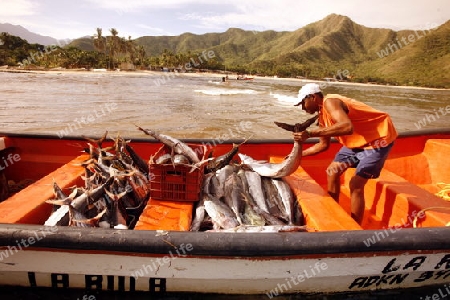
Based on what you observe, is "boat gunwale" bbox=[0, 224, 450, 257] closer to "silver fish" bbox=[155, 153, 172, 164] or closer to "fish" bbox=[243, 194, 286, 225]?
"fish" bbox=[243, 194, 286, 225]

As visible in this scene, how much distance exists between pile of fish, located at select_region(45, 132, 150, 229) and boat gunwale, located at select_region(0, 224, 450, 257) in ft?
1.99

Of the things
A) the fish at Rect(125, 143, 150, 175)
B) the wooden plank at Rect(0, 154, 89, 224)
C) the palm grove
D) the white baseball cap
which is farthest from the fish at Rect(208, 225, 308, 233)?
the palm grove

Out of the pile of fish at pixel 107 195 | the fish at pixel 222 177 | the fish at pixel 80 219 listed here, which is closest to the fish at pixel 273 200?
the fish at pixel 222 177

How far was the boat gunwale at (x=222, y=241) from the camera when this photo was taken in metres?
2.88

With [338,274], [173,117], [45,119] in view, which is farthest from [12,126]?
[338,274]

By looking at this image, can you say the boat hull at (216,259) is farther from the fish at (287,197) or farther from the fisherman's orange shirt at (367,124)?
the fisherman's orange shirt at (367,124)

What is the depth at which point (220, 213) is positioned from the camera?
12.7 ft

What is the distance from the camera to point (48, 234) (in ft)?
9.41

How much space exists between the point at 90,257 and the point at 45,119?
53.6ft

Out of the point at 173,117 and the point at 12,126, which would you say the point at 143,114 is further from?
the point at 12,126

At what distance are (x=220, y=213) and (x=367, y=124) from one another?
2.54m

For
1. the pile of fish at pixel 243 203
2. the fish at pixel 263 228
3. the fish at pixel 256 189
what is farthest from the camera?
the fish at pixel 256 189

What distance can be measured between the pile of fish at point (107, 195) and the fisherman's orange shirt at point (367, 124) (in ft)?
Answer: 9.92

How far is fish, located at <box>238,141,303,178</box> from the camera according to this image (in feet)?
14.0
